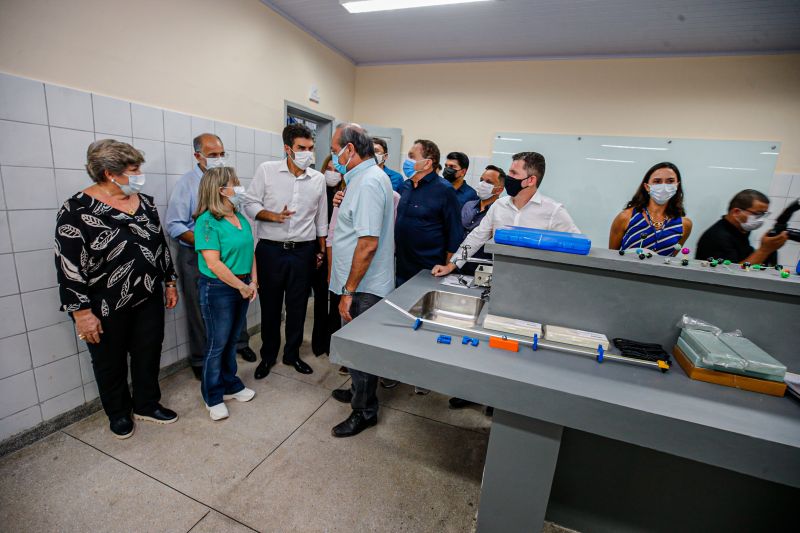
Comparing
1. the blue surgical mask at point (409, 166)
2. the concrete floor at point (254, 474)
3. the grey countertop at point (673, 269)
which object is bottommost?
the concrete floor at point (254, 474)

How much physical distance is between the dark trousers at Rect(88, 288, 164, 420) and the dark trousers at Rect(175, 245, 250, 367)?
0.40 meters

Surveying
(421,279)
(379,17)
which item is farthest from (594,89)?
(421,279)

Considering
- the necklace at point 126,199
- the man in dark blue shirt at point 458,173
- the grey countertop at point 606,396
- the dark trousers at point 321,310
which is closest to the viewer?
the grey countertop at point 606,396

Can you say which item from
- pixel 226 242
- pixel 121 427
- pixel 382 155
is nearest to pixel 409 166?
pixel 382 155

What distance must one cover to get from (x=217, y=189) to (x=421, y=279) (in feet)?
3.92

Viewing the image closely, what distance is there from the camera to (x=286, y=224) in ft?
8.25

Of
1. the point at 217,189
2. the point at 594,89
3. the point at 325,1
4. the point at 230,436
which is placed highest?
the point at 325,1

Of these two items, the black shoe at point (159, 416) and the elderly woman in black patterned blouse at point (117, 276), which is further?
the black shoe at point (159, 416)

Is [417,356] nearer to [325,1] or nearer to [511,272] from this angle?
[511,272]

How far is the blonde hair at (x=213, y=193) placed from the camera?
192 cm

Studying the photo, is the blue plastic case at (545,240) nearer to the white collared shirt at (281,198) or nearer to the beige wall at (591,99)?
the white collared shirt at (281,198)

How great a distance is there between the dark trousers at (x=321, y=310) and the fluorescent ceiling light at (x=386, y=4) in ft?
6.68

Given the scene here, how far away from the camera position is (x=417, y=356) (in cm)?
118

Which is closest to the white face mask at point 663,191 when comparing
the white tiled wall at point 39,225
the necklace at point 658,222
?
the necklace at point 658,222
